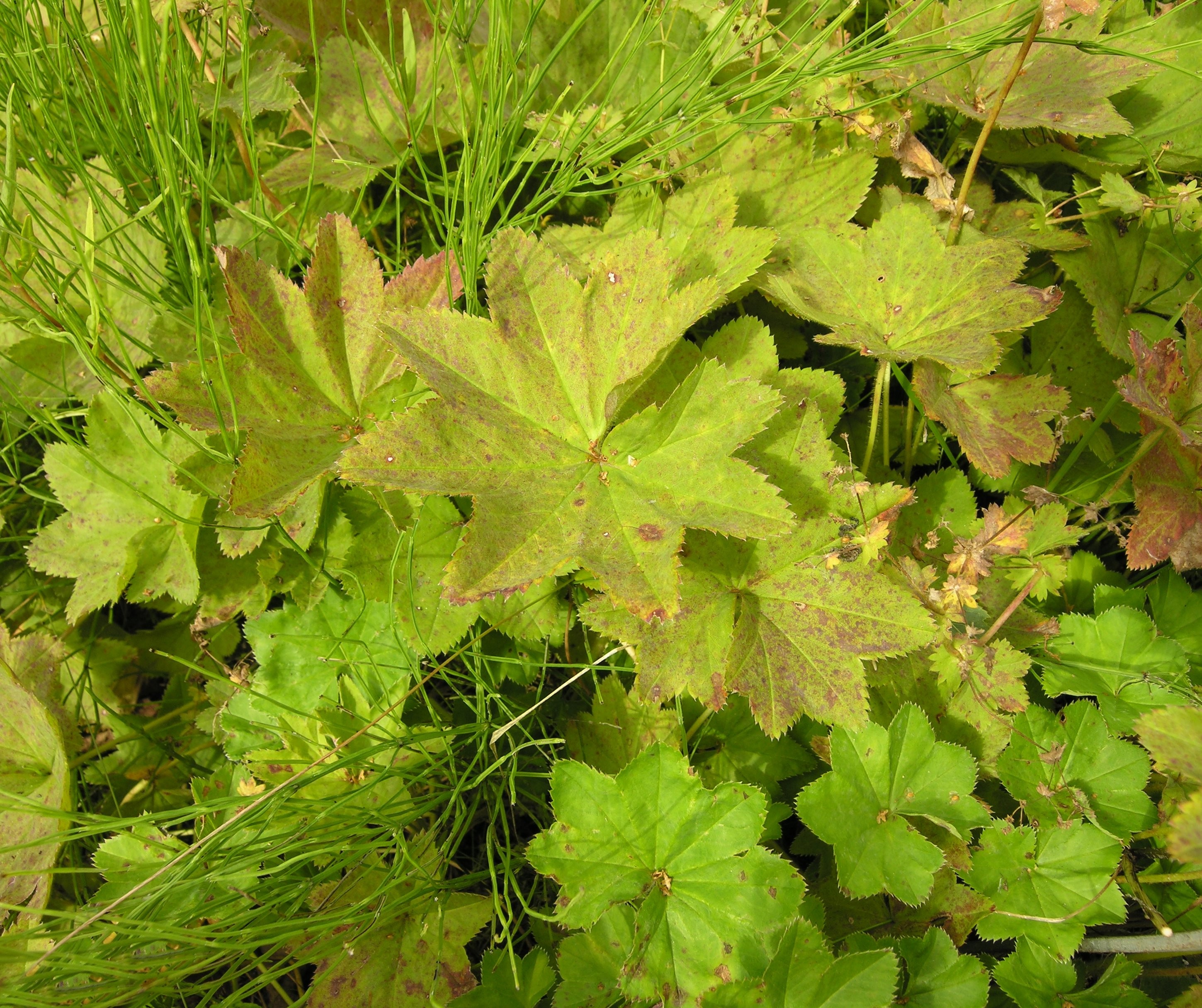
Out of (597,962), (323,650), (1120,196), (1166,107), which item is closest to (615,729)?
(597,962)

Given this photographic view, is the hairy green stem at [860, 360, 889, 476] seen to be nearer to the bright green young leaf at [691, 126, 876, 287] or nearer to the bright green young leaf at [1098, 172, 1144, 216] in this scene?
the bright green young leaf at [691, 126, 876, 287]

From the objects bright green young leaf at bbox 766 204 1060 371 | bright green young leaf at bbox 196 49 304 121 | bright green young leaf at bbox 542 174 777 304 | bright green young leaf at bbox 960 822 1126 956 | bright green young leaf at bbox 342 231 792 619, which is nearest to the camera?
bright green young leaf at bbox 342 231 792 619

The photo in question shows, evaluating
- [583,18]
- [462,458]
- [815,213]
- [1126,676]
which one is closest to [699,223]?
[815,213]

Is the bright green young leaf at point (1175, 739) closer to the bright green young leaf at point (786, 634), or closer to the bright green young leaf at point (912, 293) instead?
the bright green young leaf at point (786, 634)

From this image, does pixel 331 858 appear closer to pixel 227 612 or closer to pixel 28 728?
pixel 227 612

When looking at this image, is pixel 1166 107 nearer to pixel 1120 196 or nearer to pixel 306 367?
pixel 1120 196

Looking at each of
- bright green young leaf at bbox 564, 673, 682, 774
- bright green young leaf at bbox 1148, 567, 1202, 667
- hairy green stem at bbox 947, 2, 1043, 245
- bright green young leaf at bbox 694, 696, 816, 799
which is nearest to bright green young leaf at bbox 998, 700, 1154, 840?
bright green young leaf at bbox 1148, 567, 1202, 667

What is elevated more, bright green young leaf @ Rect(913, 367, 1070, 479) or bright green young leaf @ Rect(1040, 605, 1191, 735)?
bright green young leaf @ Rect(913, 367, 1070, 479)
